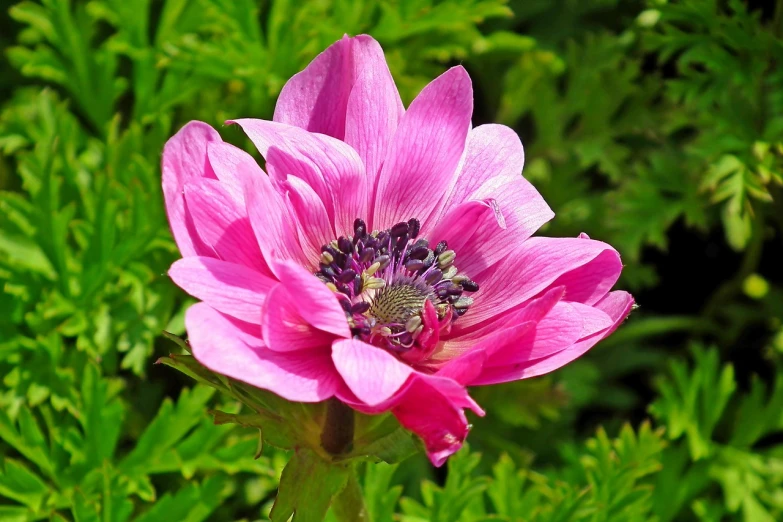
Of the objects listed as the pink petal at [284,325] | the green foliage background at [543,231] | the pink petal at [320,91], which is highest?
the pink petal at [320,91]

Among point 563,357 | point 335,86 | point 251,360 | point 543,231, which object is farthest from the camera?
point 543,231

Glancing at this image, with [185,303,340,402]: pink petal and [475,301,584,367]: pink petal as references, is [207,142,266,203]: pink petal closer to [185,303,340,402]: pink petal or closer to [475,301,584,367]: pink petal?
[185,303,340,402]: pink petal

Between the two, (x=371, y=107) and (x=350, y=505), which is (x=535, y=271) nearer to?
(x=371, y=107)

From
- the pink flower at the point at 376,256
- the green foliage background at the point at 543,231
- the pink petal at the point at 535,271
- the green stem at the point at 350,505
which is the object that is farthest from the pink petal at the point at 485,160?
the green stem at the point at 350,505

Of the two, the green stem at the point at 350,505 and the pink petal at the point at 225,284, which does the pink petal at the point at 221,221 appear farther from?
the green stem at the point at 350,505

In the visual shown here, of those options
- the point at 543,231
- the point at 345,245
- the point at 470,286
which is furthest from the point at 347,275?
the point at 543,231

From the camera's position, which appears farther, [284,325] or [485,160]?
[485,160]

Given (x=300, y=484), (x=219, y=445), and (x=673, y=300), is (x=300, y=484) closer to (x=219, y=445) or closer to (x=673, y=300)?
(x=219, y=445)
